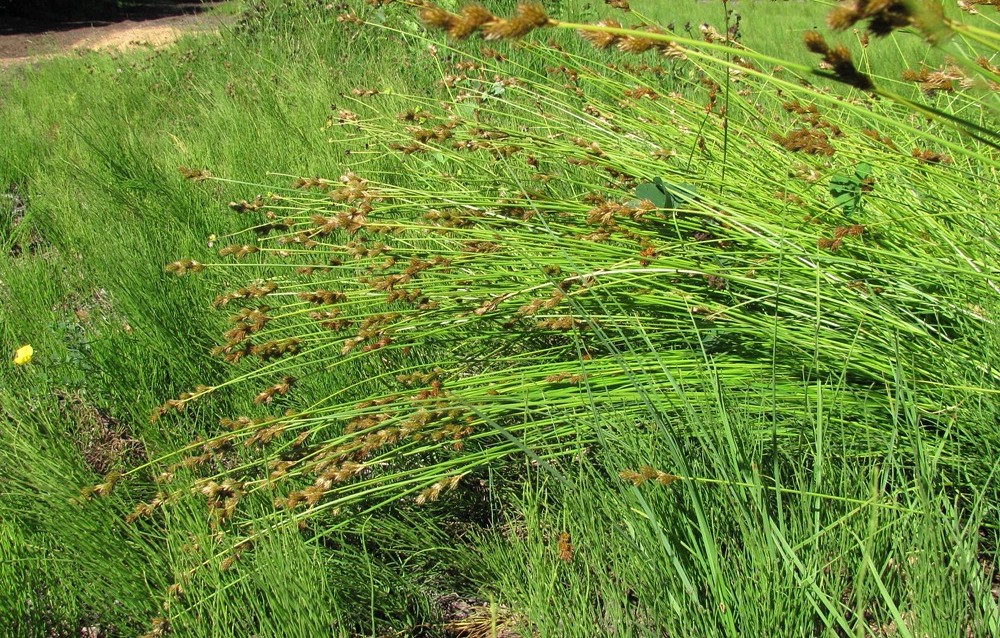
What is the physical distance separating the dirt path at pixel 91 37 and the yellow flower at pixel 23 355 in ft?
26.5

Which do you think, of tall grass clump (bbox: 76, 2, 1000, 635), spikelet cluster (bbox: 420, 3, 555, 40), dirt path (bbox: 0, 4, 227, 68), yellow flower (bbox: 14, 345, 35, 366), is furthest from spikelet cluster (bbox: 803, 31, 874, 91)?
dirt path (bbox: 0, 4, 227, 68)

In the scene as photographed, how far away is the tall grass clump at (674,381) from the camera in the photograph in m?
1.13

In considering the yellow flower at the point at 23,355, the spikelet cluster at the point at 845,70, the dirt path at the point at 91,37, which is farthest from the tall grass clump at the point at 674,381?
the dirt path at the point at 91,37

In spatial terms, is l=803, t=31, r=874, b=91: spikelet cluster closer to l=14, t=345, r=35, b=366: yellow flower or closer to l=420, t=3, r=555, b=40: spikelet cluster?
l=420, t=3, r=555, b=40: spikelet cluster

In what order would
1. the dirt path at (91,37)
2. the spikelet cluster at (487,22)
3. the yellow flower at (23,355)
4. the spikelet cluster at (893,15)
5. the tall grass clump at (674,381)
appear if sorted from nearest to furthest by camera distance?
1. the spikelet cluster at (893,15)
2. the spikelet cluster at (487,22)
3. the tall grass clump at (674,381)
4. the yellow flower at (23,355)
5. the dirt path at (91,37)

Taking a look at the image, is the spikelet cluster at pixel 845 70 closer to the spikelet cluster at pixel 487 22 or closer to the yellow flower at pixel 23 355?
the spikelet cluster at pixel 487 22

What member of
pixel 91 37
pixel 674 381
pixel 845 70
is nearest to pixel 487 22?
pixel 845 70

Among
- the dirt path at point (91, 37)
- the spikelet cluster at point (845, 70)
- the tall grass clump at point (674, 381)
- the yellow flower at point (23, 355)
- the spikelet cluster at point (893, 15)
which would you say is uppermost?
the spikelet cluster at point (893, 15)

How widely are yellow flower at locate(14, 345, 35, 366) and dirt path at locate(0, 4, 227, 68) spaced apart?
807cm

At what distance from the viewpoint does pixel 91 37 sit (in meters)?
11.2

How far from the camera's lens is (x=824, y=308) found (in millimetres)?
1600

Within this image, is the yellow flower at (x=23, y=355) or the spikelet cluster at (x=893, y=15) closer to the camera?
the spikelet cluster at (x=893, y=15)

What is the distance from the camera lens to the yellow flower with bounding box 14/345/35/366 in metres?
2.04

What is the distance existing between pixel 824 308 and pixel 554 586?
0.79 metres
